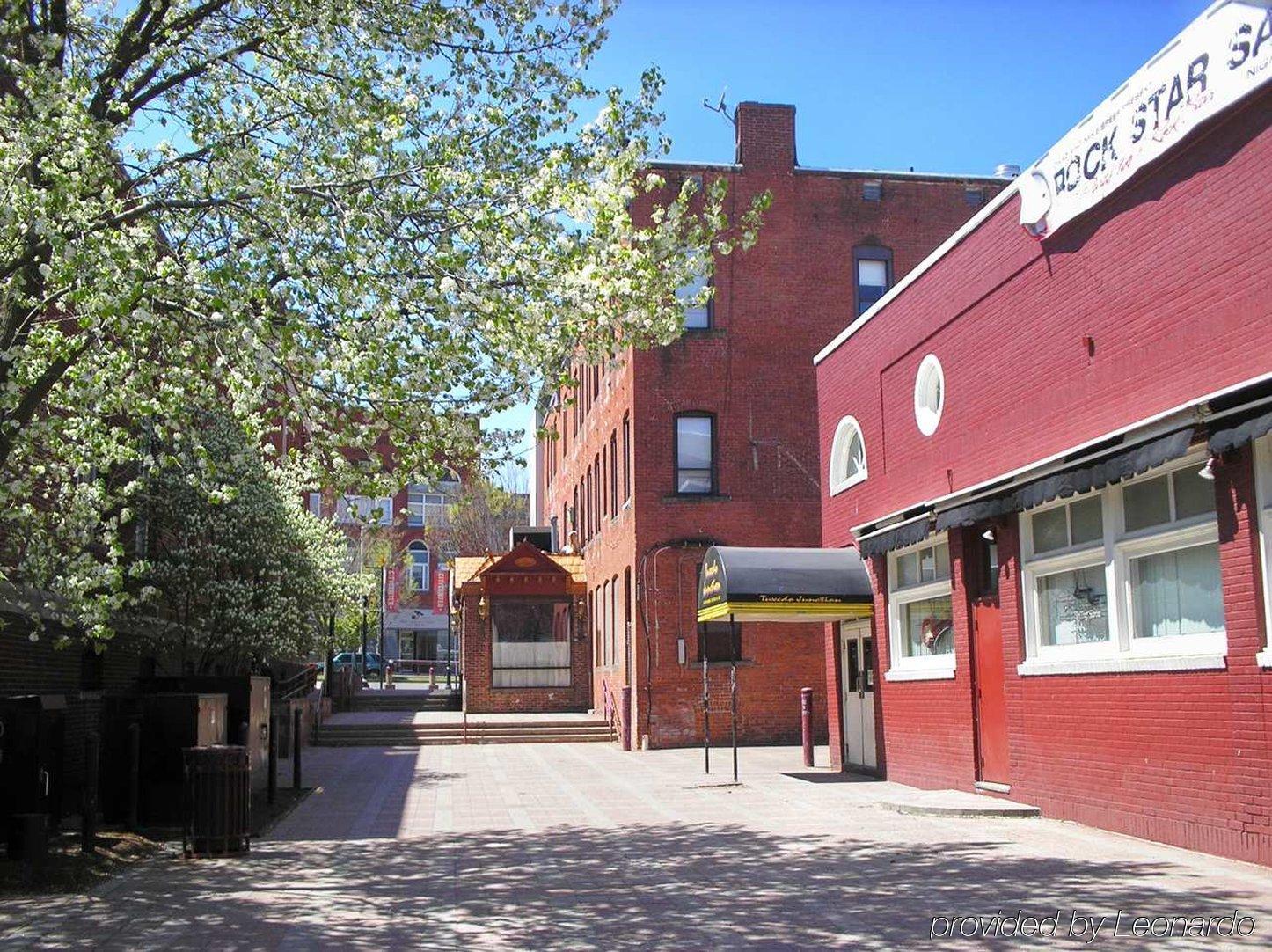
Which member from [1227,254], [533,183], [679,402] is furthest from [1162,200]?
[679,402]

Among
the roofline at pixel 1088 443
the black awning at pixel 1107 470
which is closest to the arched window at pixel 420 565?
the roofline at pixel 1088 443

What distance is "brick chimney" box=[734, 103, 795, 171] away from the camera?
1097 inches

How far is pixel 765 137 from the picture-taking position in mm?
28016

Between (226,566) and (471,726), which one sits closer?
(226,566)

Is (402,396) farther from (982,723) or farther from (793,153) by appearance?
(793,153)

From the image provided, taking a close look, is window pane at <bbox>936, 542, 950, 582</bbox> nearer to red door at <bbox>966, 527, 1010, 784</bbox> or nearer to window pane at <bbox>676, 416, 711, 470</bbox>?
red door at <bbox>966, 527, 1010, 784</bbox>

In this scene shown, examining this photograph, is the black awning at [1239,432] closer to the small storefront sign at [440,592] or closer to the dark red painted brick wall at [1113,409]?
the dark red painted brick wall at [1113,409]

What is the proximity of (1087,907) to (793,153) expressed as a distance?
72.1 ft

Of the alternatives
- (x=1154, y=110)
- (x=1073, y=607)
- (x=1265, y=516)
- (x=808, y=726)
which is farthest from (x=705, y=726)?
(x=1154, y=110)

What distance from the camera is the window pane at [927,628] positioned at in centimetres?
1548

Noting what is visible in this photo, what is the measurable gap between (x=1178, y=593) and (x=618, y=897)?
5274mm

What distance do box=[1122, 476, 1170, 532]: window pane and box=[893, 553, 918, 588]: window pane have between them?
510 centimetres

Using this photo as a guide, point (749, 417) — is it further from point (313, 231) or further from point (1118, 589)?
point (313, 231)

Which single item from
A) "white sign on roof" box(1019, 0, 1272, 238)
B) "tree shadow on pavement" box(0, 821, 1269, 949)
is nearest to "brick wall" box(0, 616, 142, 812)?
"tree shadow on pavement" box(0, 821, 1269, 949)
